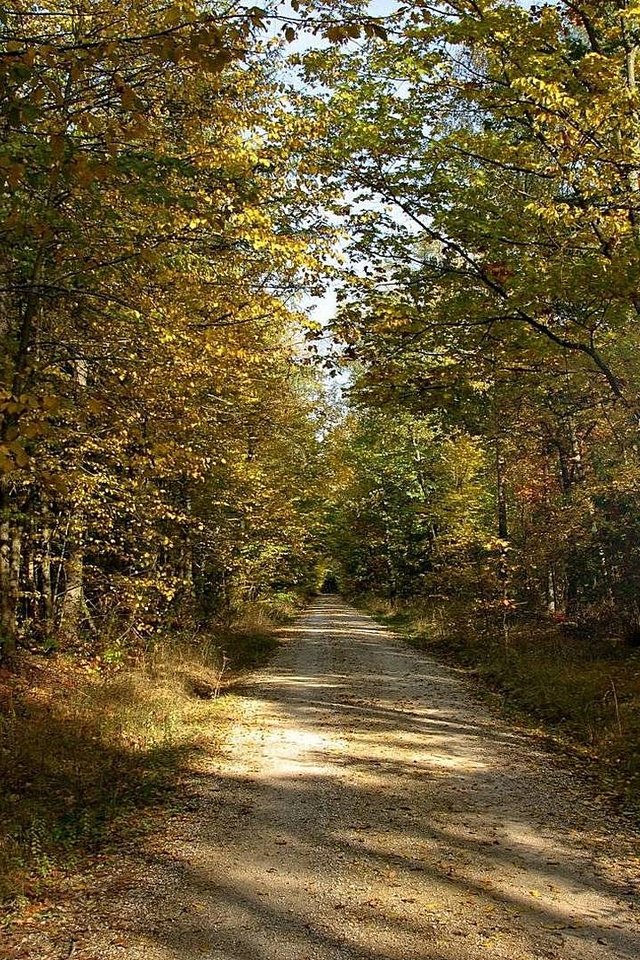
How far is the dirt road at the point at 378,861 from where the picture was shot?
425cm

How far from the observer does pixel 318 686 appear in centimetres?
1324

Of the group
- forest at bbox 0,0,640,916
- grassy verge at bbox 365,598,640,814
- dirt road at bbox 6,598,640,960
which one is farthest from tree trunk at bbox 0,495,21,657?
grassy verge at bbox 365,598,640,814

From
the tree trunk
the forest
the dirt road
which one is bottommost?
the dirt road

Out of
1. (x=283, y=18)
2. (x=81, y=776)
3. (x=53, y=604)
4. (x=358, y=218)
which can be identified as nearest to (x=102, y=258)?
(x=358, y=218)

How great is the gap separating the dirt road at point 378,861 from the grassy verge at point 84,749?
55cm

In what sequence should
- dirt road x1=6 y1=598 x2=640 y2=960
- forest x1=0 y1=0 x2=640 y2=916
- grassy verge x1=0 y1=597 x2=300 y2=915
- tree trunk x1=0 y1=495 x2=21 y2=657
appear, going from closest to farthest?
dirt road x1=6 y1=598 x2=640 y2=960 < grassy verge x1=0 y1=597 x2=300 y2=915 < forest x1=0 y1=0 x2=640 y2=916 < tree trunk x1=0 y1=495 x2=21 y2=657

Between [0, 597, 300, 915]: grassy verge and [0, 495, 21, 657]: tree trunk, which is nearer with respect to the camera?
[0, 597, 300, 915]: grassy verge

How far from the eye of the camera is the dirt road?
4.25m

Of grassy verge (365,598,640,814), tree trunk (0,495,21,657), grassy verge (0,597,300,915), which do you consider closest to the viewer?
grassy verge (0,597,300,915)

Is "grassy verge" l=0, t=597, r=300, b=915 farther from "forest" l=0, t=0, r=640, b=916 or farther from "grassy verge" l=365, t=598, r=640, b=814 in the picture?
"grassy verge" l=365, t=598, r=640, b=814

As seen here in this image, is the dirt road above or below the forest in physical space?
below

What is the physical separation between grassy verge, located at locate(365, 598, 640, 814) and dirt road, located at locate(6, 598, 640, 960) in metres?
0.66

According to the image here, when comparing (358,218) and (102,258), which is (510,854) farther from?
(358,218)

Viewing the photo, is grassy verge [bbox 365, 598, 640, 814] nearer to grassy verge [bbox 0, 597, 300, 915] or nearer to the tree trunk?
grassy verge [bbox 0, 597, 300, 915]
